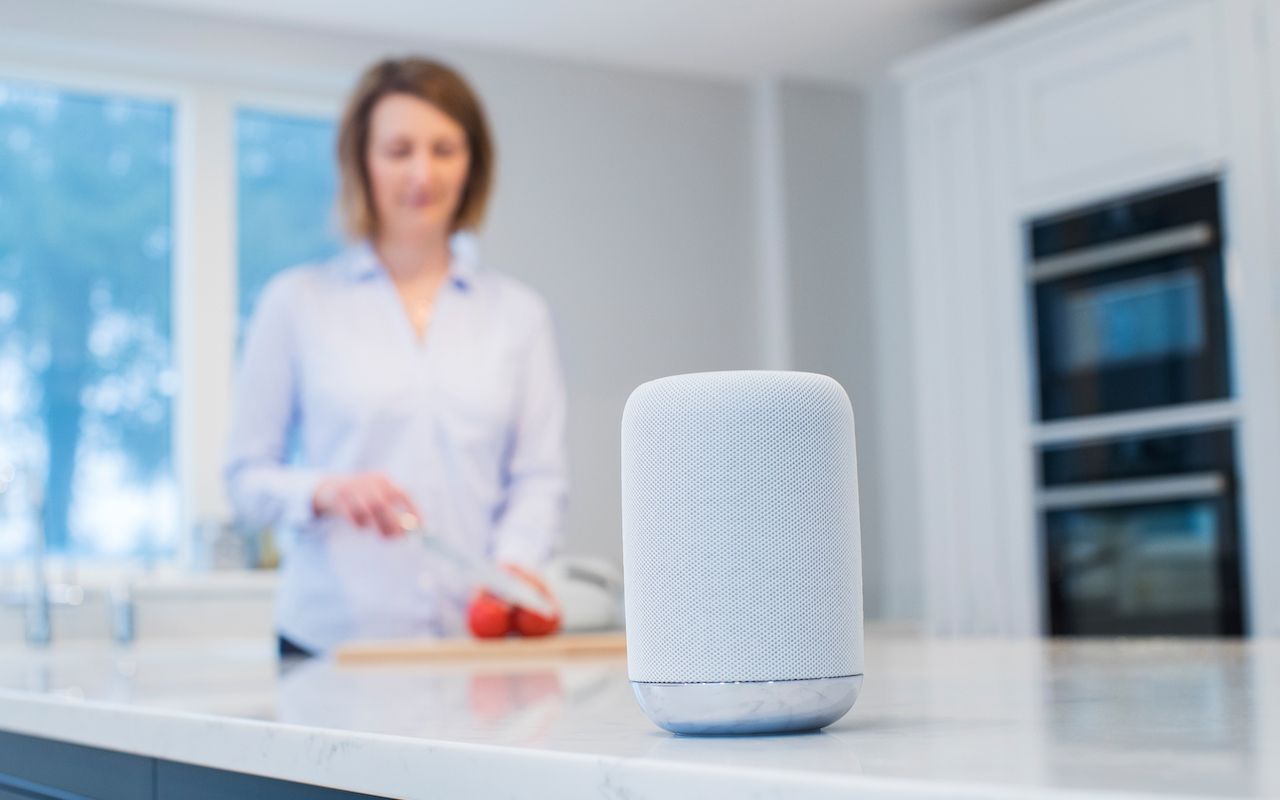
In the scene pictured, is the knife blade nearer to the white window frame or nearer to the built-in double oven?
the built-in double oven

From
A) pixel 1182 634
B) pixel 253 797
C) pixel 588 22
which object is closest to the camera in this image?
pixel 253 797

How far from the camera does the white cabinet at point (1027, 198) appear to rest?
3184 mm

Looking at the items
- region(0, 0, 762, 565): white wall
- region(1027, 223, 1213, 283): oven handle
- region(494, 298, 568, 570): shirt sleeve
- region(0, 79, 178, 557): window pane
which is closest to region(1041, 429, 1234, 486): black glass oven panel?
region(1027, 223, 1213, 283): oven handle

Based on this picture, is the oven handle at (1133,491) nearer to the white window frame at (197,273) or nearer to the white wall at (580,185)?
the white wall at (580,185)

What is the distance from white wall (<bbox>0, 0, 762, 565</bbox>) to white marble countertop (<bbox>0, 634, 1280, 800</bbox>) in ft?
10.9

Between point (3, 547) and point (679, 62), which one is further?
point (679, 62)

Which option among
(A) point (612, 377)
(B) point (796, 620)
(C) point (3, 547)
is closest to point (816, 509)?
(B) point (796, 620)

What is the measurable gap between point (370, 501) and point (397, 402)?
274mm

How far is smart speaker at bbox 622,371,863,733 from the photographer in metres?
0.50

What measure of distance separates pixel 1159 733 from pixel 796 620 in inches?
4.7

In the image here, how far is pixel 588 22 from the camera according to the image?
4223 millimetres

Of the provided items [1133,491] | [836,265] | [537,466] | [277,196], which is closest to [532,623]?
[537,466]

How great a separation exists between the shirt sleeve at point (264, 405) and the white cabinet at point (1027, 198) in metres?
2.11

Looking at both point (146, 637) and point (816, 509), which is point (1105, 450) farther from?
point (816, 509)
